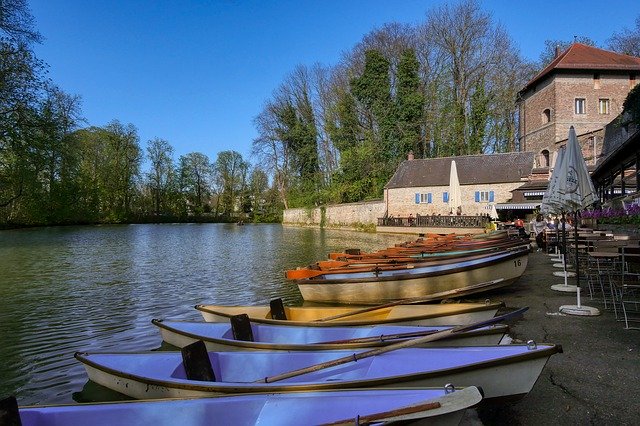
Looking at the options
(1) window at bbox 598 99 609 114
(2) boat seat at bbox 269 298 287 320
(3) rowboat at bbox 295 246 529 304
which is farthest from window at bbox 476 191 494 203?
(2) boat seat at bbox 269 298 287 320

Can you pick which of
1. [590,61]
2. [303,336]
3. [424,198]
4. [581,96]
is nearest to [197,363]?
[303,336]

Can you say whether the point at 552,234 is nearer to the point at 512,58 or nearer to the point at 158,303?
the point at 158,303

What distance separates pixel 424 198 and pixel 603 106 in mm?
15561

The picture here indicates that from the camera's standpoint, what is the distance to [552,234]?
15508mm

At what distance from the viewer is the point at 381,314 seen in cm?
666

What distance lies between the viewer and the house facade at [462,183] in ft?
115

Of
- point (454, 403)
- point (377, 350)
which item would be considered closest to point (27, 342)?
point (377, 350)

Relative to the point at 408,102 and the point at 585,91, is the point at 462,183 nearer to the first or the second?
the point at 408,102

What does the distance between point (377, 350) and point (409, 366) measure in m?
0.31

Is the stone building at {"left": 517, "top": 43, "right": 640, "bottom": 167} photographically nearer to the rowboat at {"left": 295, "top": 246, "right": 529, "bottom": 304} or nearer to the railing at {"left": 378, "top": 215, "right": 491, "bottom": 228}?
the railing at {"left": 378, "top": 215, "right": 491, "bottom": 228}

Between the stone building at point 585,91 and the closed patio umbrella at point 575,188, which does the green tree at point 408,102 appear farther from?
the closed patio umbrella at point 575,188

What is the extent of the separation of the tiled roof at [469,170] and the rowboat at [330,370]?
33958 mm

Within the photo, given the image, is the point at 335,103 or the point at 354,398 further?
the point at 335,103

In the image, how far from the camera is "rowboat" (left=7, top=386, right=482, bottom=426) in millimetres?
2900
